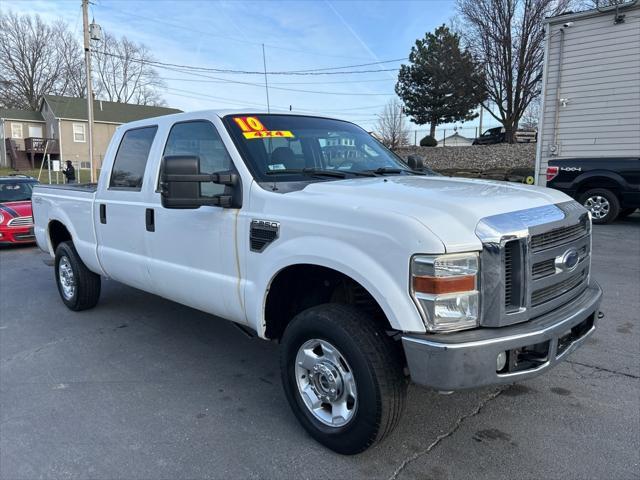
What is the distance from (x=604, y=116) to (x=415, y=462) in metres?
12.1

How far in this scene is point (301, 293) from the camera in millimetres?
3348

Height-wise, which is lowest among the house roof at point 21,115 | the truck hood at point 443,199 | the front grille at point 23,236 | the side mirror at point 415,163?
the front grille at point 23,236

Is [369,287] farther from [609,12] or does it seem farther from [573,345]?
[609,12]

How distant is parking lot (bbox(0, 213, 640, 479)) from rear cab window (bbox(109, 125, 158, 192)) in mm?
1491

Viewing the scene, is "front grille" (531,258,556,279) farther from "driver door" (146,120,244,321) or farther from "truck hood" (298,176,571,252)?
"driver door" (146,120,244,321)

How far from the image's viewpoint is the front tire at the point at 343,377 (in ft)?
8.43

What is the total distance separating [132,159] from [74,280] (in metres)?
1.82

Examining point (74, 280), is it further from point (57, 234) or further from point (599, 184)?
point (599, 184)

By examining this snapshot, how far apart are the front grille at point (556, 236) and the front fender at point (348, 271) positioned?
73cm

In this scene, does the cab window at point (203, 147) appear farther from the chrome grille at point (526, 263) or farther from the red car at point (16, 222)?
the red car at point (16, 222)

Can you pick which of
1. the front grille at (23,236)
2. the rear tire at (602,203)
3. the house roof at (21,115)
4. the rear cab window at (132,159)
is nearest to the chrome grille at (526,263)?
the rear cab window at (132,159)

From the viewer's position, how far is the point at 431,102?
35.5 m

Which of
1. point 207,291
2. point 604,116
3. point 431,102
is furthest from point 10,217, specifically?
point 431,102

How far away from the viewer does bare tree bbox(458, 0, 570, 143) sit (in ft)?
88.7
